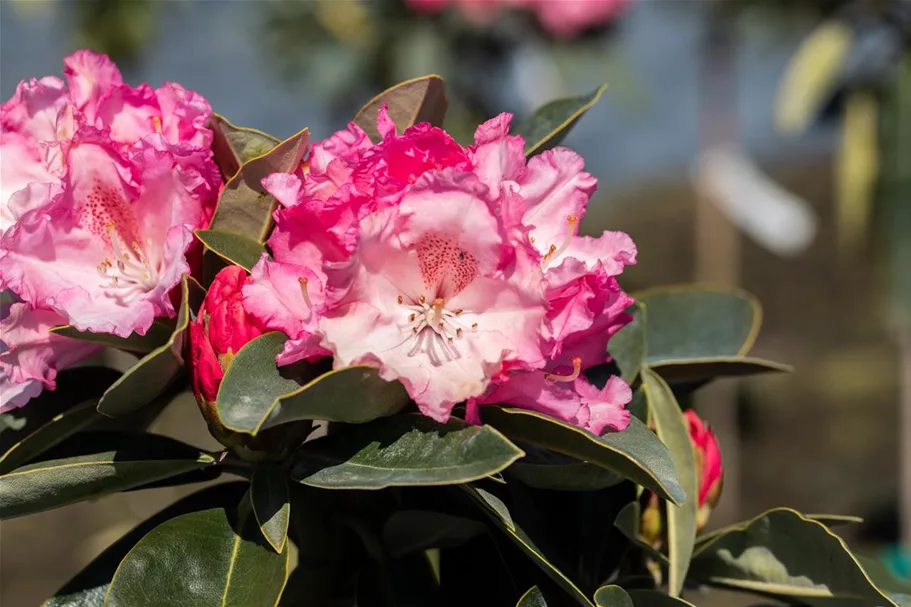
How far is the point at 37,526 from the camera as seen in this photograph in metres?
3.73

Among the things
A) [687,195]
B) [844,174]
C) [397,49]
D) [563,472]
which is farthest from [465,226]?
[687,195]

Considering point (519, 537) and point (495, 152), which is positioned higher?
point (495, 152)

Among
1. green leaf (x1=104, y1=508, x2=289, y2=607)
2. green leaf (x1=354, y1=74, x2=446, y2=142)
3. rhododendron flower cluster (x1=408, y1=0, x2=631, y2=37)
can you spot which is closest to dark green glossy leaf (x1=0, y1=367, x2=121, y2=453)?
green leaf (x1=104, y1=508, x2=289, y2=607)

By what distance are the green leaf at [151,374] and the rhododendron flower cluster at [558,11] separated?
359cm

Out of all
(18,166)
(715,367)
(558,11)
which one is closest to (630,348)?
(715,367)

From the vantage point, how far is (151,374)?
0.53m

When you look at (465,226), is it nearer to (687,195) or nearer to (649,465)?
(649,465)

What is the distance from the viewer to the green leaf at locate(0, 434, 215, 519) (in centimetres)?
54

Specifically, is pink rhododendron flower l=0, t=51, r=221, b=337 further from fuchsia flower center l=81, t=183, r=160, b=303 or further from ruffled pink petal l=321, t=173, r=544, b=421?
ruffled pink petal l=321, t=173, r=544, b=421

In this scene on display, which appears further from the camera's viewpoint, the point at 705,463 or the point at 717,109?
the point at 717,109

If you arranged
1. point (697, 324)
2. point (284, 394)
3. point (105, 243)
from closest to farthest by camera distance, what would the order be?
point (284, 394), point (105, 243), point (697, 324)

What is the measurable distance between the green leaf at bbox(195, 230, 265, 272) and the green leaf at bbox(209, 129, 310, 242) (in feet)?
0.05

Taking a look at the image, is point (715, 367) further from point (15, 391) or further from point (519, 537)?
point (15, 391)

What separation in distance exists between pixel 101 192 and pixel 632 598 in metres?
0.39
